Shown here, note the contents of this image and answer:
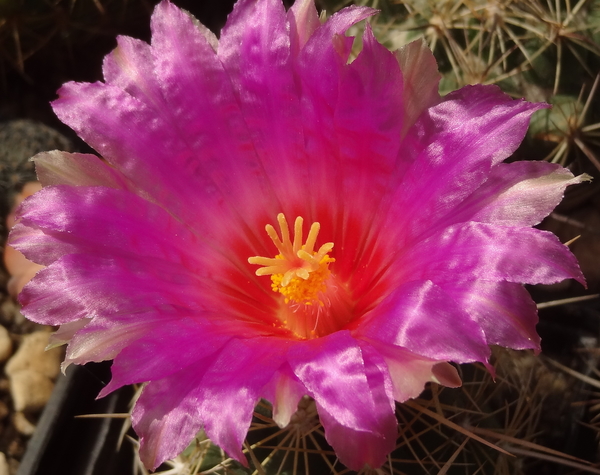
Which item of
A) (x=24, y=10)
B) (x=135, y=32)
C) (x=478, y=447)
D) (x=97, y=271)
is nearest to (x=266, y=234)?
(x=97, y=271)

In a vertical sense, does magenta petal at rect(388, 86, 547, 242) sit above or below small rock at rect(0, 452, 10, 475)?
above

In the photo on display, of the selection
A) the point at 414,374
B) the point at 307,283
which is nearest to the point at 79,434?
the point at 307,283

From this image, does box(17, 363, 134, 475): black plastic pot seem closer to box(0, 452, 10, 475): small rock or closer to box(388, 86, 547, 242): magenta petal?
box(0, 452, 10, 475): small rock

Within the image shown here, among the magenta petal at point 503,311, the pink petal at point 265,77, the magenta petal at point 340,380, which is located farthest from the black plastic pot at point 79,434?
the magenta petal at point 503,311

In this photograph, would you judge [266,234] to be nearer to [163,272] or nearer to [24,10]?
[163,272]

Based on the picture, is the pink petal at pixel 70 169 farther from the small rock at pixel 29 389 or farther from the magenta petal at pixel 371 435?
the small rock at pixel 29 389

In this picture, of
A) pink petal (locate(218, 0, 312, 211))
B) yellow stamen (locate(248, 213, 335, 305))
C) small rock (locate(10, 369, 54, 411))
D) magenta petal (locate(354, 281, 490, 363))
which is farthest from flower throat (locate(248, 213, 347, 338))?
small rock (locate(10, 369, 54, 411))

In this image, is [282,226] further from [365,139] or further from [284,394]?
[284,394]

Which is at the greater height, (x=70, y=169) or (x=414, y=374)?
(x=70, y=169)
